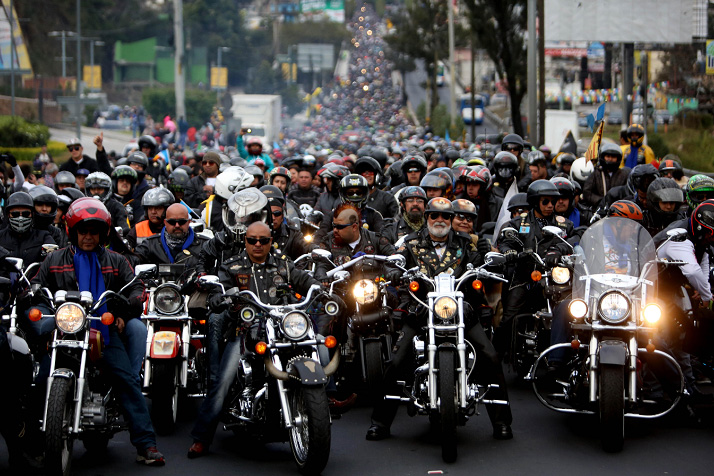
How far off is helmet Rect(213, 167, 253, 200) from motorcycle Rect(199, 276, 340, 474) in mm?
4061

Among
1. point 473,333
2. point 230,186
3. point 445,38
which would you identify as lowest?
point 473,333

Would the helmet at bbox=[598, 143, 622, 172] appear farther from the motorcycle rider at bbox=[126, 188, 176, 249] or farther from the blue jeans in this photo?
→ the blue jeans

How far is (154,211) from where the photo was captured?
10.3m

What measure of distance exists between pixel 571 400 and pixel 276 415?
2.22m

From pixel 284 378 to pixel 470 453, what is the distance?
167 centimetres

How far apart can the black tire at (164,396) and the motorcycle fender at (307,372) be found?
1.48m

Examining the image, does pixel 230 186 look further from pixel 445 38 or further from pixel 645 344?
pixel 445 38

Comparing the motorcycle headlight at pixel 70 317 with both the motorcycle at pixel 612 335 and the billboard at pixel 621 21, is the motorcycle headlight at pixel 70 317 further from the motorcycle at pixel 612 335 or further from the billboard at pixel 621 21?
the billboard at pixel 621 21

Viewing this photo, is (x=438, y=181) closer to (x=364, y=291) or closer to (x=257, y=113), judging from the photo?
(x=364, y=291)

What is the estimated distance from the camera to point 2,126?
40.5 m

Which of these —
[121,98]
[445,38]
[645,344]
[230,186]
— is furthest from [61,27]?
[645,344]

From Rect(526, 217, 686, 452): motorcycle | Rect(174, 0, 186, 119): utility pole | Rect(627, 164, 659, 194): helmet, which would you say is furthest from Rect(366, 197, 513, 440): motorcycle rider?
Answer: Rect(174, 0, 186, 119): utility pole

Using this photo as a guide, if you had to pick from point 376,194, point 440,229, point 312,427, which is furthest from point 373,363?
point 376,194

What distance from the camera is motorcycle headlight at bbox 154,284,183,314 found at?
8539mm
